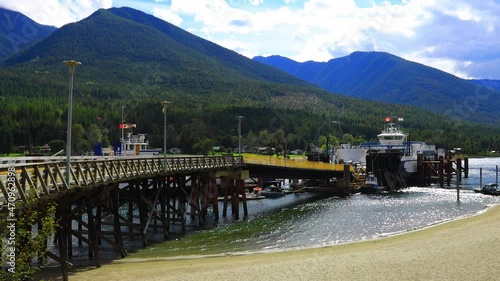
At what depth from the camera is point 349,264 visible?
2633 cm

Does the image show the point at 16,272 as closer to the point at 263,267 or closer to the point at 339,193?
the point at 263,267

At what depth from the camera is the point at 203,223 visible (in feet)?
146

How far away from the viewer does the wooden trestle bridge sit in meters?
20.5

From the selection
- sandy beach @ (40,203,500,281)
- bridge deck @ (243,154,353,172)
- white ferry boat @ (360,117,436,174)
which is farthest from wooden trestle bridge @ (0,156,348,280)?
white ferry boat @ (360,117,436,174)

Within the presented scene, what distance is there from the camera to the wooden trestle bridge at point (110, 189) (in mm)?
20469

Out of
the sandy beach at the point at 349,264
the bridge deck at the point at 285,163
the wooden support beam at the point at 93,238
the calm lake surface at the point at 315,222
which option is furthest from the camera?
the bridge deck at the point at 285,163

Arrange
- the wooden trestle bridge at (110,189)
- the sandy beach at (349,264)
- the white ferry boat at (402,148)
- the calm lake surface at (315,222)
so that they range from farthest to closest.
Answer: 1. the white ferry boat at (402,148)
2. the calm lake surface at (315,222)
3. the sandy beach at (349,264)
4. the wooden trestle bridge at (110,189)

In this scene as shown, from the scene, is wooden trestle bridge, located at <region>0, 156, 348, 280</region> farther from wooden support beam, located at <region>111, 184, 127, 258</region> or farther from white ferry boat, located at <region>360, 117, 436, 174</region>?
white ferry boat, located at <region>360, 117, 436, 174</region>

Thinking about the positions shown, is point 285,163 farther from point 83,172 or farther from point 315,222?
point 83,172

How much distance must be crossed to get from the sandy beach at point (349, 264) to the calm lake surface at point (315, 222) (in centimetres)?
356

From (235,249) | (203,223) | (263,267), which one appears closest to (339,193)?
(203,223)

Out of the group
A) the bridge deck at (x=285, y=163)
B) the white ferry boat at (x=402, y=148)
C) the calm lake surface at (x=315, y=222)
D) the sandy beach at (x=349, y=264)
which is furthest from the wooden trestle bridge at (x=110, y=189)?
the white ferry boat at (x=402, y=148)

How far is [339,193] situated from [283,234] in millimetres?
37393

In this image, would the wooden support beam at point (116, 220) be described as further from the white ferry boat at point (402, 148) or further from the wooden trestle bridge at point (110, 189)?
the white ferry boat at point (402, 148)
